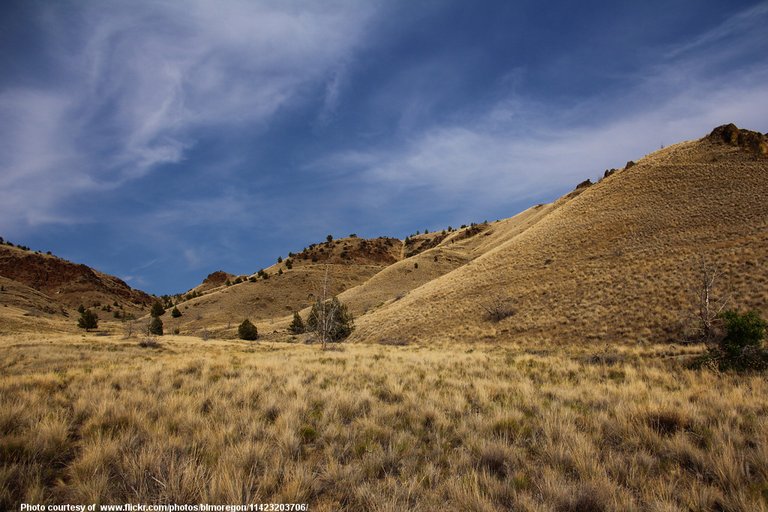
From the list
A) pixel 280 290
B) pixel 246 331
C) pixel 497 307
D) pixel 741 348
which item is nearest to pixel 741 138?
pixel 497 307

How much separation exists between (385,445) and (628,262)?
36.1m

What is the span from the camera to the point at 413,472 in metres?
4.37

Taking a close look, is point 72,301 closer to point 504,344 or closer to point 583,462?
point 504,344

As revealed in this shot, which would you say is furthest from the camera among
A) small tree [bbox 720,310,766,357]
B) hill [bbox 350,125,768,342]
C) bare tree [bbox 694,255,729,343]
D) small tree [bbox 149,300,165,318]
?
small tree [bbox 149,300,165,318]

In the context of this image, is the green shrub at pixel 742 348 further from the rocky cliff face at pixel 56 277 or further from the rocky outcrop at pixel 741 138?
the rocky cliff face at pixel 56 277

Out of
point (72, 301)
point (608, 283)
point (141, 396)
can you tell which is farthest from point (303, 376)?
point (72, 301)

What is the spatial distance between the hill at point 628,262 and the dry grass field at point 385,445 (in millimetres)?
18701

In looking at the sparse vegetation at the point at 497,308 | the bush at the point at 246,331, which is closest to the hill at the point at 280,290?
the bush at the point at 246,331

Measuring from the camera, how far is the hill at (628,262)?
2455cm

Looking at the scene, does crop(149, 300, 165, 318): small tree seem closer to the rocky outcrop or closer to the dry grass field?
the dry grass field

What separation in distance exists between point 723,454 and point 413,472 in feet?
12.5

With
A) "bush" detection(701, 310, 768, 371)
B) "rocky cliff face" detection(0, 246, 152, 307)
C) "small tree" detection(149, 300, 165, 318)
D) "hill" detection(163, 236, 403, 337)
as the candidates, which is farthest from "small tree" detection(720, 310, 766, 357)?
"rocky cliff face" detection(0, 246, 152, 307)

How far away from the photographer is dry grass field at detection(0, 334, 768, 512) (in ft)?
12.1

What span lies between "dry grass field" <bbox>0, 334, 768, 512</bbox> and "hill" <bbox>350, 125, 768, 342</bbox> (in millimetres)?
18701
